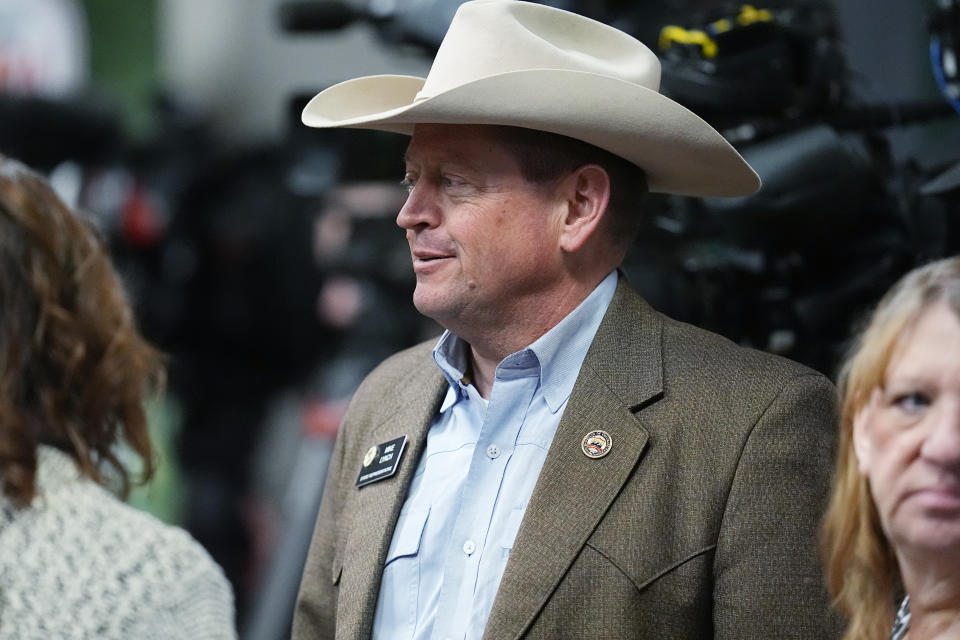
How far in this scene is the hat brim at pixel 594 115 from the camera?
2166 mm

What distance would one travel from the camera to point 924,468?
4.69 ft

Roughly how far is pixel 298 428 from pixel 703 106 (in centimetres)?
420

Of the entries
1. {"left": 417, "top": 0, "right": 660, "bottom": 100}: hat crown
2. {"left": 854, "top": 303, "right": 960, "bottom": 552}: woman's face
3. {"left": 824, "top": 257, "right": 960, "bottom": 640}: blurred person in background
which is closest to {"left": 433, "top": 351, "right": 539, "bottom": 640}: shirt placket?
{"left": 417, "top": 0, "right": 660, "bottom": 100}: hat crown

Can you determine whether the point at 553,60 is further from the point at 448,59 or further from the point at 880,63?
the point at 880,63

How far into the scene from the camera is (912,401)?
146 cm

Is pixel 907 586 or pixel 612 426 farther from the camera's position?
pixel 612 426

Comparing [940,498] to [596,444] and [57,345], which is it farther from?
[57,345]

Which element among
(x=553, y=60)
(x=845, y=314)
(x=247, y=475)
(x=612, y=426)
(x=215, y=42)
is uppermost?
(x=553, y=60)

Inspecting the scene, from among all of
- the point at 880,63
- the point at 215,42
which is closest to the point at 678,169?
the point at 880,63

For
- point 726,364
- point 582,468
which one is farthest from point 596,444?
point 726,364

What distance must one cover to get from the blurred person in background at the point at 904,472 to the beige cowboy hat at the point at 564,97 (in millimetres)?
748

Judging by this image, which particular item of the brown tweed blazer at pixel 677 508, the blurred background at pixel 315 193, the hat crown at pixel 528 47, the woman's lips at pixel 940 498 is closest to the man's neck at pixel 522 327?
the brown tweed blazer at pixel 677 508

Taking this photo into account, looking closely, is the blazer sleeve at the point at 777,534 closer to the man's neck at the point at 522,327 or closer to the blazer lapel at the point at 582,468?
the blazer lapel at the point at 582,468

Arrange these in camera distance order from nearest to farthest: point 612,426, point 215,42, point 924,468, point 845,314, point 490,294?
point 924,468, point 612,426, point 490,294, point 845,314, point 215,42
